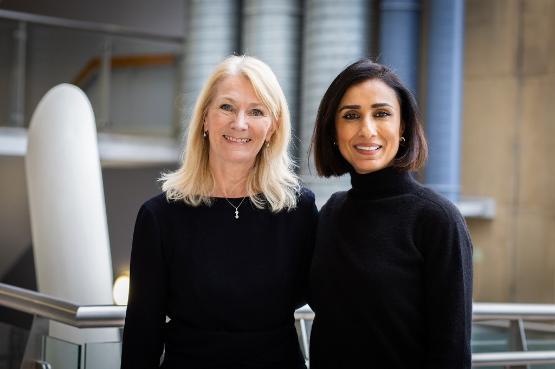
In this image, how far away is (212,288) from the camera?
202 cm

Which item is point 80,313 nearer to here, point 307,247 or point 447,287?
point 307,247

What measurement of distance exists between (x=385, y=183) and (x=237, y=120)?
0.42m

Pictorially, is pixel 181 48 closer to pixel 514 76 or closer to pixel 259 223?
pixel 514 76

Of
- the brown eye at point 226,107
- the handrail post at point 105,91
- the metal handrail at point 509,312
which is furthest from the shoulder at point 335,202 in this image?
the handrail post at point 105,91

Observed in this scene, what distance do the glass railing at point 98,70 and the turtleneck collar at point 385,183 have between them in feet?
21.3

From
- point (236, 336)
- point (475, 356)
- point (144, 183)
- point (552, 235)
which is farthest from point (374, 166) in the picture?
point (144, 183)

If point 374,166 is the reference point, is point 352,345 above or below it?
below

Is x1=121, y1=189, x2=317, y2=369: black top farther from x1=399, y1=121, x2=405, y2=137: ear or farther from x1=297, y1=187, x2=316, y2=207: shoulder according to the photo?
x1=399, y1=121, x2=405, y2=137: ear

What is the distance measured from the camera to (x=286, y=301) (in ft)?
6.72

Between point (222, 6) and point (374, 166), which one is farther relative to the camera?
point (222, 6)

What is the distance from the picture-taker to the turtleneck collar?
6.15 ft

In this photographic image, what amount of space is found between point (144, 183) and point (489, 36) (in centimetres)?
489

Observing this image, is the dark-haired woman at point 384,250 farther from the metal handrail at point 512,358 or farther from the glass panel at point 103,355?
the metal handrail at point 512,358

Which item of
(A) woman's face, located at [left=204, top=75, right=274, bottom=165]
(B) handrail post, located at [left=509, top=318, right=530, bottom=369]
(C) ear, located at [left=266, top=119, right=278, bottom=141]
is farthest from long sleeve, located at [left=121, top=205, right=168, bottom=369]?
(B) handrail post, located at [left=509, top=318, right=530, bottom=369]
